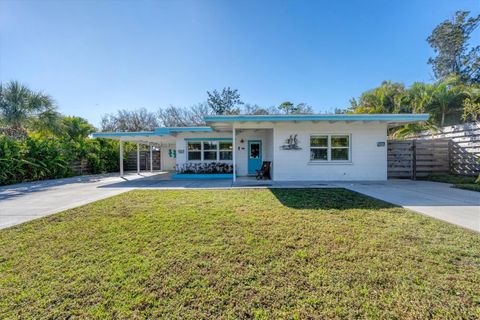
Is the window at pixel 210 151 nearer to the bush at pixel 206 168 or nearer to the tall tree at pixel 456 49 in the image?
the bush at pixel 206 168

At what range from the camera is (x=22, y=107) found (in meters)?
11.9

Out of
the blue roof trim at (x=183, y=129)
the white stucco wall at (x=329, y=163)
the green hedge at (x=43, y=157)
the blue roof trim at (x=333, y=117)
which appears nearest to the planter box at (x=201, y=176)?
the blue roof trim at (x=183, y=129)

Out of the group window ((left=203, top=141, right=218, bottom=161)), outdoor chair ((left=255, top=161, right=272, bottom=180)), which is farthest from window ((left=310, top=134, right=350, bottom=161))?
window ((left=203, top=141, right=218, bottom=161))

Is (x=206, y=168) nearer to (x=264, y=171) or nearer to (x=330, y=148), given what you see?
(x=264, y=171)

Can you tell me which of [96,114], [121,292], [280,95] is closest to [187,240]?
[121,292]

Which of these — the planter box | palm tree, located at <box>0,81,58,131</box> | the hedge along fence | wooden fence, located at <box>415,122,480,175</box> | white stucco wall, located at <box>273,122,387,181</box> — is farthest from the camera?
the planter box

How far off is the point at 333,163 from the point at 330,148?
0.74 m

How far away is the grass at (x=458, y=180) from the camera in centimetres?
802

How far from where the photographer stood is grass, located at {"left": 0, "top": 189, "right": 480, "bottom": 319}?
2.04 m

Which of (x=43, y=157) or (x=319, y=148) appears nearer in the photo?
(x=319, y=148)

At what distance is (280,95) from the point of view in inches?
1091

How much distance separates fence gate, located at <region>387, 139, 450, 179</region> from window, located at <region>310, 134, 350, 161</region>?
7.82 ft

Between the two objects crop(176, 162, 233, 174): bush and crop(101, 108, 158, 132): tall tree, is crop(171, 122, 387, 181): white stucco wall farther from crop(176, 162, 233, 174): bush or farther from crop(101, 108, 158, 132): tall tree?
crop(101, 108, 158, 132): tall tree

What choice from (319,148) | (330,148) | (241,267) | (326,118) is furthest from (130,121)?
(241,267)
